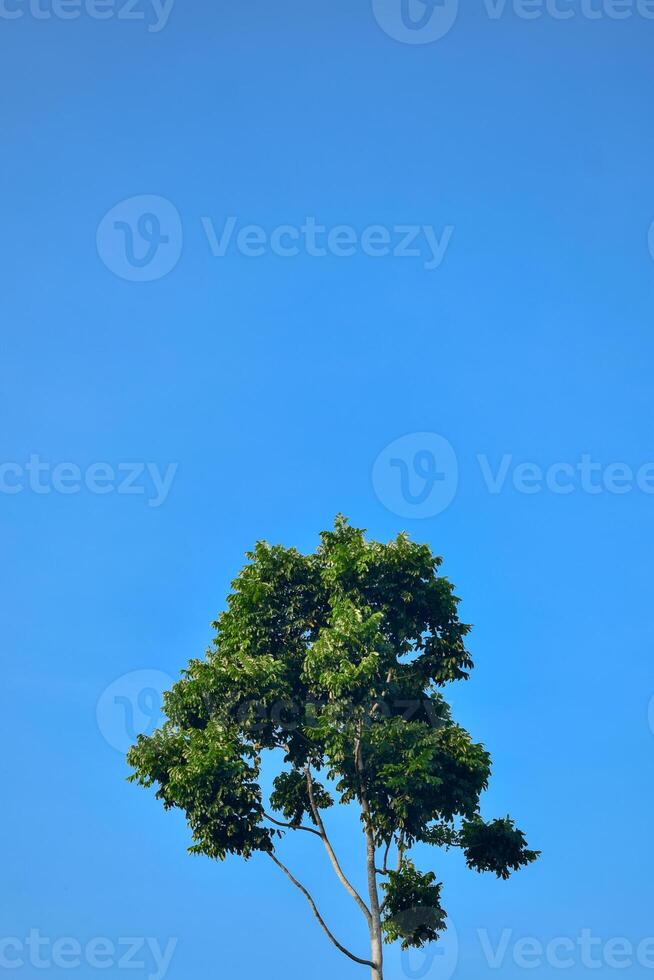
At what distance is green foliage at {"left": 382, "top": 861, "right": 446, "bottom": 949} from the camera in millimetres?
28828

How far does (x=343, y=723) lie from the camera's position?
2906 cm

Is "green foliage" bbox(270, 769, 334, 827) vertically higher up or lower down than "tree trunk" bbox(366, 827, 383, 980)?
higher up

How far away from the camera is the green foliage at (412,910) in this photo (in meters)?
28.8

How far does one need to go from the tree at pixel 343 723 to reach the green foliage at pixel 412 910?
1.4 inches

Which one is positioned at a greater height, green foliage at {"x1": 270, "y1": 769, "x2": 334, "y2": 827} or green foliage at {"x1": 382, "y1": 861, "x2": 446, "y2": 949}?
green foliage at {"x1": 270, "y1": 769, "x2": 334, "y2": 827}

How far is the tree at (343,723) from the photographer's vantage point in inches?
1136

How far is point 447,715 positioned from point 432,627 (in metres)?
2.48

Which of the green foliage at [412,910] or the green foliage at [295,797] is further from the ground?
the green foliage at [295,797]

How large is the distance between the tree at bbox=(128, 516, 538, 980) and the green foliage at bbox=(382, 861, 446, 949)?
35 millimetres

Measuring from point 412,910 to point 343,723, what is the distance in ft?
16.5

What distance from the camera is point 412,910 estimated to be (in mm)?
28844

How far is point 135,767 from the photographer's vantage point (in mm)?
30188

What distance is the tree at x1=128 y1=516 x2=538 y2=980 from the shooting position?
1136 inches

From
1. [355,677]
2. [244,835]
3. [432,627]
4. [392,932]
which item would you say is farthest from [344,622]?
[392,932]
